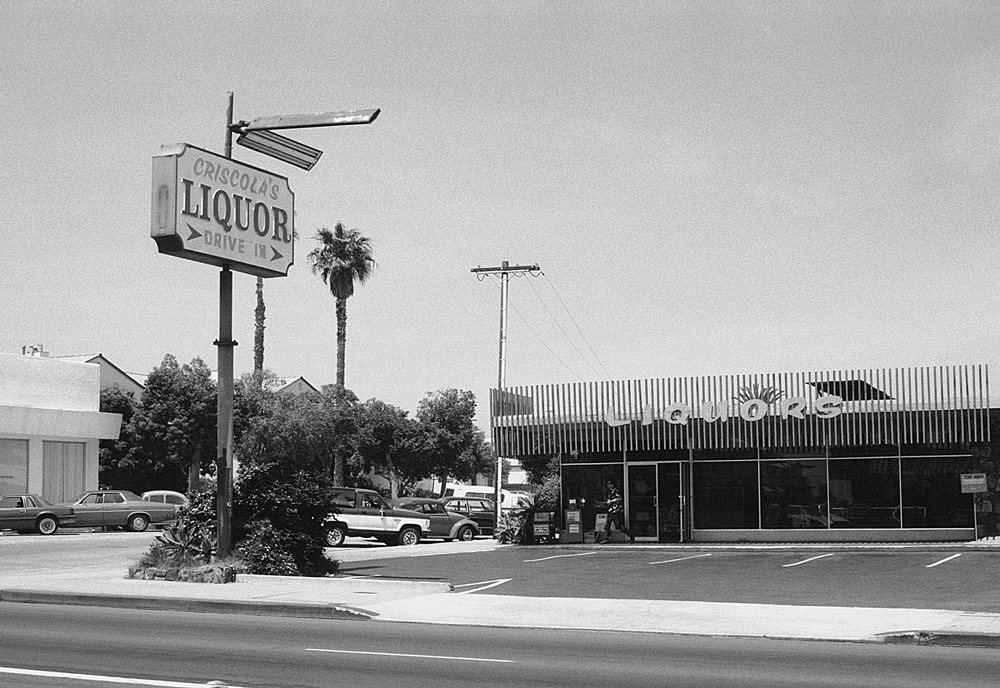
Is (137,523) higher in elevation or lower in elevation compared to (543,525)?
lower

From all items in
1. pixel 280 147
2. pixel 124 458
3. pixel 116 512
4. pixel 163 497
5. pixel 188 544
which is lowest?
pixel 116 512

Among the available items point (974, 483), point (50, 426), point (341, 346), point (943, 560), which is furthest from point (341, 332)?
point (943, 560)

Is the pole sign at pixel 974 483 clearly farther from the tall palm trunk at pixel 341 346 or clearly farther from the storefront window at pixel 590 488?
the tall palm trunk at pixel 341 346

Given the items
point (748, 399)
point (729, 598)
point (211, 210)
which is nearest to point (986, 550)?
point (748, 399)

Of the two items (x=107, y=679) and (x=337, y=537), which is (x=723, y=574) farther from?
(x=337, y=537)

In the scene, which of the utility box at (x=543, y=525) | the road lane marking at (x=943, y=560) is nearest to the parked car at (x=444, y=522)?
the utility box at (x=543, y=525)

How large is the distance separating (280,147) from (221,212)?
2153 mm

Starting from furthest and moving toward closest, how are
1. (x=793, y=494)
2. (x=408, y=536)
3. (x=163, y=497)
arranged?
(x=163, y=497) < (x=408, y=536) < (x=793, y=494)

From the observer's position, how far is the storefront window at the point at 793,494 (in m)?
33.0

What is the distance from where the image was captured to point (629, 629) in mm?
15016

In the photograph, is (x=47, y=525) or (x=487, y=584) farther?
(x=47, y=525)

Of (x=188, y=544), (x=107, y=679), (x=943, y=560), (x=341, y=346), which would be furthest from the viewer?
(x=341, y=346)

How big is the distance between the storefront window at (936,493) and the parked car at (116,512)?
2570 centimetres

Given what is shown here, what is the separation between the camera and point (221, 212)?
68.6ft
